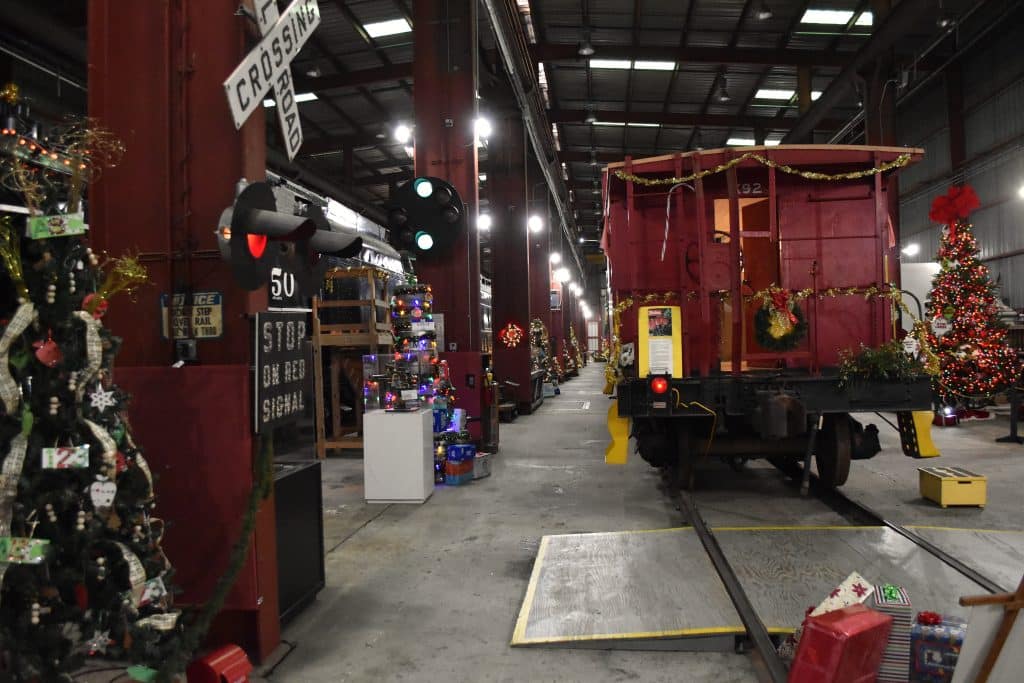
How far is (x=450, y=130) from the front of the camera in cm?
991

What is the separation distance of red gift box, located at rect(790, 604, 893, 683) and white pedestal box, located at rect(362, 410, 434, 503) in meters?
5.00

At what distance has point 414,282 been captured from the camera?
9086 millimetres

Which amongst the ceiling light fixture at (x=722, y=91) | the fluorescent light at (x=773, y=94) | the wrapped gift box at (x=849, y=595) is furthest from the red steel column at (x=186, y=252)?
the fluorescent light at (x=773, y=94)

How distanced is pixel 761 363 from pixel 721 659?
4.43 m

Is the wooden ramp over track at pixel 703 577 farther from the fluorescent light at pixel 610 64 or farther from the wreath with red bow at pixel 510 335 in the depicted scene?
the fluorescent light at pixel 610 64

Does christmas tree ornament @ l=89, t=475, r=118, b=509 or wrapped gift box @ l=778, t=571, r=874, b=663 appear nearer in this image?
christmas tree ornament @ l=89, t=475, r=118, b=509

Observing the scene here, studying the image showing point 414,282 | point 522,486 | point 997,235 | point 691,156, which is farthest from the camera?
point 997,235

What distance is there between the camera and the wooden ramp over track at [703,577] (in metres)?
3.83

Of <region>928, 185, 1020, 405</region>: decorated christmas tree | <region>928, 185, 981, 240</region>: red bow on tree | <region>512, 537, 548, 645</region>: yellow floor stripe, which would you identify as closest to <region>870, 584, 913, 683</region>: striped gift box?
<region>512, 537, 548, 645</region>: yellow floor stripe

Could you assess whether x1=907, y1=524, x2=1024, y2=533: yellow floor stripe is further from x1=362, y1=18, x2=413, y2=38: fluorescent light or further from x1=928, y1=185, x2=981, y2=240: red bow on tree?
x1=362, y1=18, x2=413, y2=38: fluorescent light

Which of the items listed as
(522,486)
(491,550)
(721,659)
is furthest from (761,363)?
(721,659)

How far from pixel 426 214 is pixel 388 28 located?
241 inches

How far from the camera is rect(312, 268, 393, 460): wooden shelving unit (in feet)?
35.2

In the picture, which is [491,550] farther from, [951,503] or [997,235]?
[997,235]
